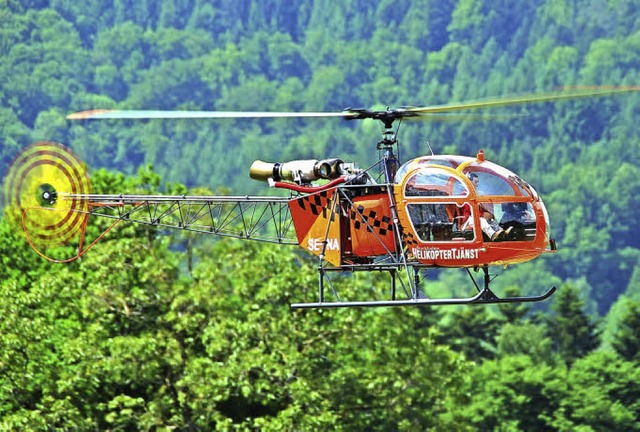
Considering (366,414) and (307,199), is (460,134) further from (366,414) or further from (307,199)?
(307,199)

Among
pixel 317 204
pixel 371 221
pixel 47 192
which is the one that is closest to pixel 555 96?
pixel 371 221

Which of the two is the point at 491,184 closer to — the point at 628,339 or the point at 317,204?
the point at 317,204

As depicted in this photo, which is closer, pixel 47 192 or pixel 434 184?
pixel 434 184

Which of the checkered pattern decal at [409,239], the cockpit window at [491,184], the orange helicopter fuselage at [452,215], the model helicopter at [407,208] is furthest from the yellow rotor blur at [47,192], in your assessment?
the cockpit window at [491,184]

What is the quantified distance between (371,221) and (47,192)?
8.28 metres

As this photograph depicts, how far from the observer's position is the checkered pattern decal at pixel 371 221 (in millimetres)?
30781

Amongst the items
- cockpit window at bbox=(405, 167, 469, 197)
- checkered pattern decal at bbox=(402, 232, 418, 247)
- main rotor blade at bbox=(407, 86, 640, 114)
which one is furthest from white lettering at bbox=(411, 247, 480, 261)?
main rotor blade at bbox=(407, 86, 640, 114)

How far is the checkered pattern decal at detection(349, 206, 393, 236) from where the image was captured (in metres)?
30.8

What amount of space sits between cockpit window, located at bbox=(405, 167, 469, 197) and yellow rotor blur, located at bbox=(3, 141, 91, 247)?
8.48m

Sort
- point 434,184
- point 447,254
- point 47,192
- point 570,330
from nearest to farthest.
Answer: point 447,254 → point 434,184 → point 47,192 → point 570,330

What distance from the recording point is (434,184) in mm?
29828

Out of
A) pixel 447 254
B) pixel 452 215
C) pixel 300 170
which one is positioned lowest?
pixel 447 254

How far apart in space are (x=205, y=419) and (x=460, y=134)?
129625 millimetres

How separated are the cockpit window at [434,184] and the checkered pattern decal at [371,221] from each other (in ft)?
2.87
